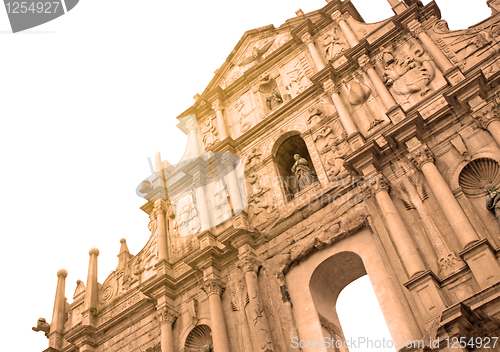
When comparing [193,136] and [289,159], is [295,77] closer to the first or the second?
[289,159]

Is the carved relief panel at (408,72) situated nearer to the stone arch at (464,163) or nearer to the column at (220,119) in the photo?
the stone arch at (464,163)

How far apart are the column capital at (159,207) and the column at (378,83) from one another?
685 centimetres

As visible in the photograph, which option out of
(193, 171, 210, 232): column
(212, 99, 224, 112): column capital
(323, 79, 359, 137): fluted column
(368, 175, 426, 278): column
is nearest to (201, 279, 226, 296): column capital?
(193, 171, 210, 232): column

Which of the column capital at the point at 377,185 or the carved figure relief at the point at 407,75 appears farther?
the carved figure relief at the point at 407,75

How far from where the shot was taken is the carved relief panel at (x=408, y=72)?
10.7 metres

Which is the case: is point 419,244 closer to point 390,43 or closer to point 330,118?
point 330,118

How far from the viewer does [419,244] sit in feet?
28.5

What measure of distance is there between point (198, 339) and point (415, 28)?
30.1ft

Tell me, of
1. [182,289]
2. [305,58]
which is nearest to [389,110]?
[305,58]

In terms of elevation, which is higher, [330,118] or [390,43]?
[390,43]

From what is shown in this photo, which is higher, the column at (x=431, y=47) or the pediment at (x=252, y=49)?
the pediment at (x=252, y=49)

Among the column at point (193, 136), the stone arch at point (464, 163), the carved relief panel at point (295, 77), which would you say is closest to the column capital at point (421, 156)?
the stone arch at point (464, 163)

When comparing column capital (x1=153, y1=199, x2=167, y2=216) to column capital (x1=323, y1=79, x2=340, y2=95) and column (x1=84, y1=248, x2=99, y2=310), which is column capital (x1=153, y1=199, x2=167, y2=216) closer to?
column (x1=84, y1=248, x2=99, y2=310)

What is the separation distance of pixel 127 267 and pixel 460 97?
384 inches
